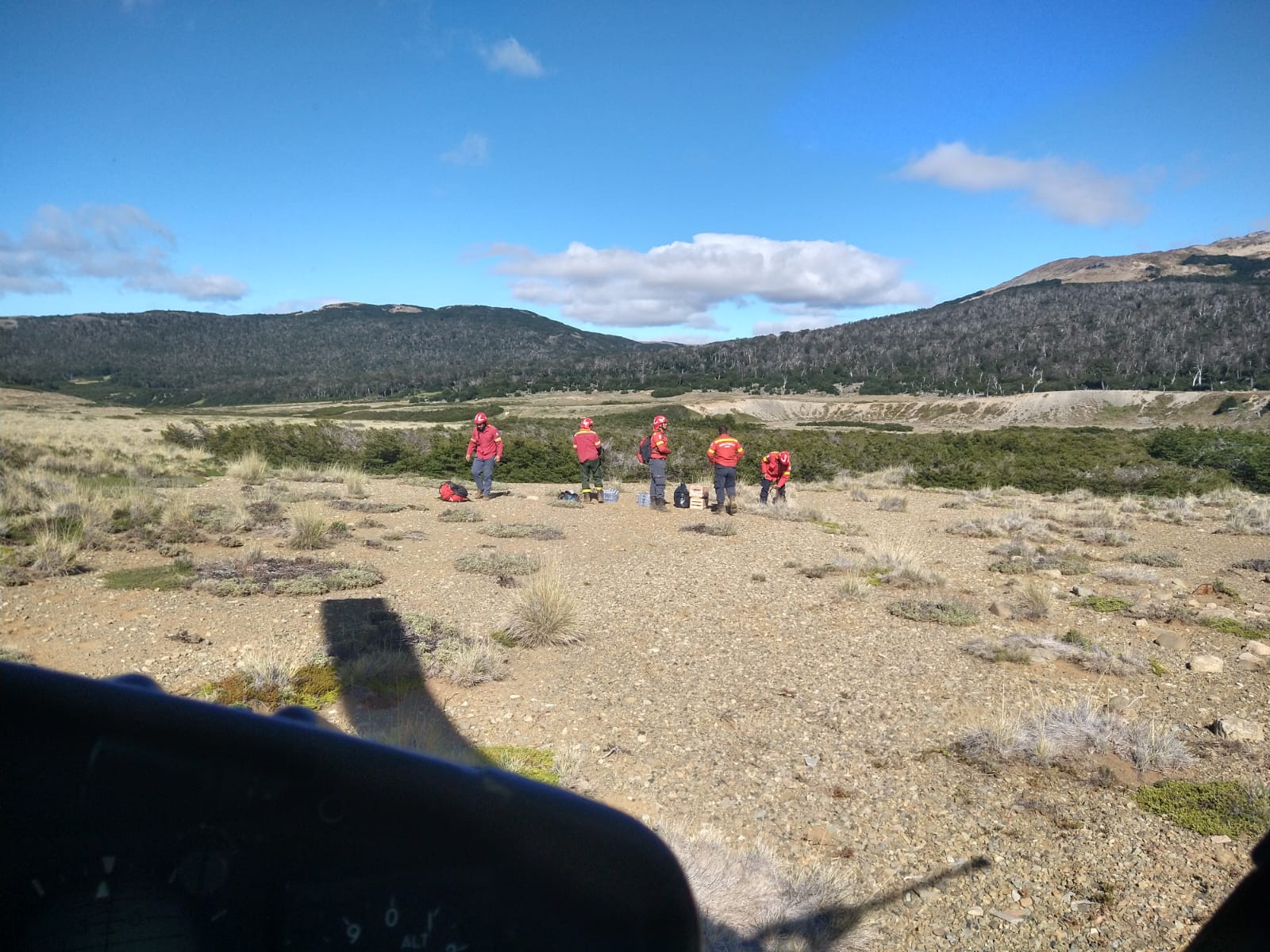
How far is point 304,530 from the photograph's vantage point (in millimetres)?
10945

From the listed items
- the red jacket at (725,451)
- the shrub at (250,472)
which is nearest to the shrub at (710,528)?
the red jacket at (725,451)

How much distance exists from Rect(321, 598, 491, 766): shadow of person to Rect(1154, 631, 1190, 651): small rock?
23.0 ft

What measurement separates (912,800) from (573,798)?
4232 mm

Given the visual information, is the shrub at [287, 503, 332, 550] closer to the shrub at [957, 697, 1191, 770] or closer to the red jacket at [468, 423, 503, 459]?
the red jacket at [468, 423, 503, 459]

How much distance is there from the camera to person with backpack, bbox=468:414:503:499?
16812 mm

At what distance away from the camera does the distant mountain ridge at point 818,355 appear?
311 ft

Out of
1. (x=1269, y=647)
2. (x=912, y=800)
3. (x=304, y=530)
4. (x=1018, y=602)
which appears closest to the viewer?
(x=912, y=800)

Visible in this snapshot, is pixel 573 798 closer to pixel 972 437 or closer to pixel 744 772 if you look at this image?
pixel 744 772

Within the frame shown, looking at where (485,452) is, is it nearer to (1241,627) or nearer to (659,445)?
(659,445)

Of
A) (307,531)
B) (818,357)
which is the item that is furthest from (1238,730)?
(818,357)

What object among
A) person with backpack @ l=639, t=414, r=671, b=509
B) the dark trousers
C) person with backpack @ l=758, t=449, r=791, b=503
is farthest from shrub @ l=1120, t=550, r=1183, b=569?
person with backpack @ l=639, t=414, r=671, b=509

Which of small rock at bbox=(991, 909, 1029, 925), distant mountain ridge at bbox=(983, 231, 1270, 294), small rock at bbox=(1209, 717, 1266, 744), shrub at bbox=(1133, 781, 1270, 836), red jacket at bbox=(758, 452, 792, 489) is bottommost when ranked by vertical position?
small rock at bbox=(1209, 717, 1266, 744)

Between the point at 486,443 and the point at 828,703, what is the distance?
1189 cm

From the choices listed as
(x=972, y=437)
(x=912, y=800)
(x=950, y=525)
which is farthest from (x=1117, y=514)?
(x=972, y=437)
